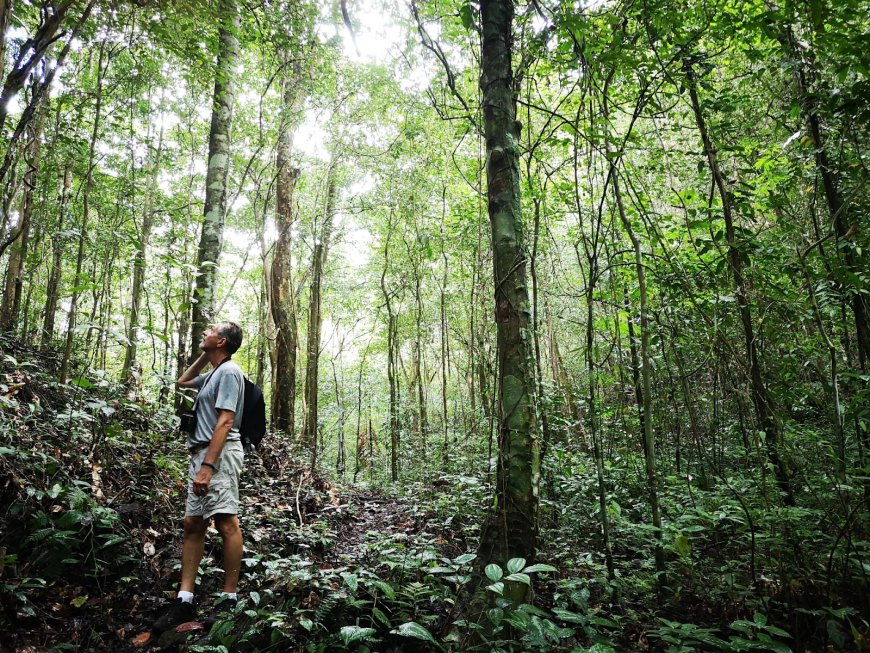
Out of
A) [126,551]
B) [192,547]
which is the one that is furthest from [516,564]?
[126,551]

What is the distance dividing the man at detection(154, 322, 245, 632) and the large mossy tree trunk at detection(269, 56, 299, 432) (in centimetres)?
658

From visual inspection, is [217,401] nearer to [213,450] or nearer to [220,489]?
[213,450]

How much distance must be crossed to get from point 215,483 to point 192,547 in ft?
1.64

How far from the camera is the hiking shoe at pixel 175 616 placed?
10.8 ft

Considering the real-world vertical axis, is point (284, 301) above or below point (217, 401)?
above

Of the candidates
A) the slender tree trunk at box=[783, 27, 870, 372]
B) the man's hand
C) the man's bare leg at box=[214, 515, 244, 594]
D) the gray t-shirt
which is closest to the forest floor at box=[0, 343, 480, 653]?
the man's bare leg at box=[214, 515, 244, 594]

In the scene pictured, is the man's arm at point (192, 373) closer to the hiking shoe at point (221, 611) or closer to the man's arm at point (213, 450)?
the man's arm at point (213, 450)

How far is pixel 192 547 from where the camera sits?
3.63 meters

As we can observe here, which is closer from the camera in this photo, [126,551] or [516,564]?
[516,564]

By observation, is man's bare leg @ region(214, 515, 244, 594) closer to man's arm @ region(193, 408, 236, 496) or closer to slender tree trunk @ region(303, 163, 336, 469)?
man's arm @ region(193, 408, 236, 496)

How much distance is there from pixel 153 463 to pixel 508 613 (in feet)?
13.5

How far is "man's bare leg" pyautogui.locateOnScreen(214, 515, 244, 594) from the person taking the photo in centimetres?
359

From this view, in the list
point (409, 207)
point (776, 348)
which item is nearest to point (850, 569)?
point (776, 348)

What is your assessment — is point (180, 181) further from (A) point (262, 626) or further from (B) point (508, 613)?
(B) point (508, 613)
